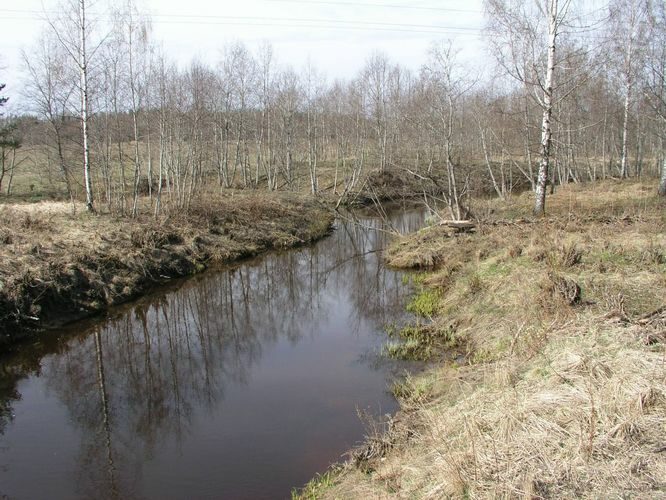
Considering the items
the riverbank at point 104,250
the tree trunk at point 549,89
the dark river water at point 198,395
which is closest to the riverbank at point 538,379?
the dark river water at point 198,395

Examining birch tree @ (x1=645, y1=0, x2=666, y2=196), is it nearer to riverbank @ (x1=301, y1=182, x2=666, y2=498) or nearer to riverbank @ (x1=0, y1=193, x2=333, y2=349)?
riverbank @ (x1=301, y1=182, x2=666, y2=498)

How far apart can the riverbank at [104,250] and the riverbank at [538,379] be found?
9006 millimetres

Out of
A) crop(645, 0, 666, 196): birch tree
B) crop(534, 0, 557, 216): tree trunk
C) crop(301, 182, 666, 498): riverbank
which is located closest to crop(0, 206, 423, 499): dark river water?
crop(301, 182, 666, 498): riverbank

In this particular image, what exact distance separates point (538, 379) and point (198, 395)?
637 centimetres

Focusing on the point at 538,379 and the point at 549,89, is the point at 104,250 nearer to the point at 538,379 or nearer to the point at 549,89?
the point at 538,379

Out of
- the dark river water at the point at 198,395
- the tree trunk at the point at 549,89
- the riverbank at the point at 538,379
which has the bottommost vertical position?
the dark river water at the point at 198,395

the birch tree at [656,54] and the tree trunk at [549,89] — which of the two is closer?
the tree trunk at [549,89]

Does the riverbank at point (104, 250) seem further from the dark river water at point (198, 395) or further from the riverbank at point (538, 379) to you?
the riverbank at point (538, 379)

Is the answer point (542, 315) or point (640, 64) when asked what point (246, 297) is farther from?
point (640, 64)

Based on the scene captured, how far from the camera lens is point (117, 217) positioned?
2041 cm

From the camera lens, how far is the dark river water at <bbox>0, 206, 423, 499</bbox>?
7.52 meters

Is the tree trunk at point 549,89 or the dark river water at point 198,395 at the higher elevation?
the tree trunk at point 549,89

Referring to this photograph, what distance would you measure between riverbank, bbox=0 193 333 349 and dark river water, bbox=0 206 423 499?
793 millimetres

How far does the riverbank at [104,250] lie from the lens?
13.3 metres
